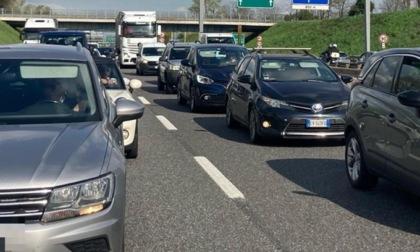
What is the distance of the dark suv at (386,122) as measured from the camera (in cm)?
644

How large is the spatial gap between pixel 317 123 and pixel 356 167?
3.18m

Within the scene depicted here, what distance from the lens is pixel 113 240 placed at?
13.9ft

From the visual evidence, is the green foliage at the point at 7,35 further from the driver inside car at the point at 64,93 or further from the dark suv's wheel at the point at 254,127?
the driver inside car at the point at 64,93

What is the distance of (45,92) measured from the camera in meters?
5.70

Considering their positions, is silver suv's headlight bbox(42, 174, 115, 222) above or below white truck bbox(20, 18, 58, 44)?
above

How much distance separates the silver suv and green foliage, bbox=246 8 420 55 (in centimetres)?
5496

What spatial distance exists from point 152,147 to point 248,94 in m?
2.09

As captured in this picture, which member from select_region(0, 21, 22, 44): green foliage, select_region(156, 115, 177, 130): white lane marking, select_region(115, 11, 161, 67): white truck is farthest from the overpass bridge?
select_region(156, 115, 177, 130): white lane marking

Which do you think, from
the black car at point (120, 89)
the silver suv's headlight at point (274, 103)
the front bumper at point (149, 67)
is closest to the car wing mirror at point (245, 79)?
the silver suv's headlight at point (274, 103)

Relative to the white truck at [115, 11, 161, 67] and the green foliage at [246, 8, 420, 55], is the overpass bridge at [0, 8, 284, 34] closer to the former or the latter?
the green foliage at [246, 8, 420, 55]

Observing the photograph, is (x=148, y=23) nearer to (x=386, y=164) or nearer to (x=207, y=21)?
(x=386, y=164)

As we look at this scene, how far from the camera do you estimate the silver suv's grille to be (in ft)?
12.9

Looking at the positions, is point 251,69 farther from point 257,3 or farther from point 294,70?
point 257,3

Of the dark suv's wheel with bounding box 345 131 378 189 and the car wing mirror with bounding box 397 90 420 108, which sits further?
the dark suv's wheel with bounding box 345 131 378 189
